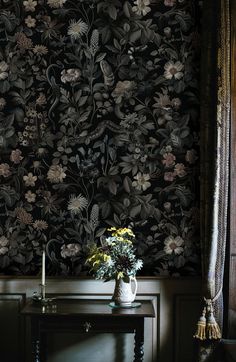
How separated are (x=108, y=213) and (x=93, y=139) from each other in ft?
1.43

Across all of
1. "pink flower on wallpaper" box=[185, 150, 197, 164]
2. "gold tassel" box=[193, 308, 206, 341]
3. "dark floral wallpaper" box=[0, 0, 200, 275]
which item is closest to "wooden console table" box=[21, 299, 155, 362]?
"gold tassel" box=[193, 308, 206, 341]

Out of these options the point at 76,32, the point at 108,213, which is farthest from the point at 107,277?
the point at 76,32

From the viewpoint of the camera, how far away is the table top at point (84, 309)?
2910mm

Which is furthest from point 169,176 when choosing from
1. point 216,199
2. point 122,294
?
point 122,294

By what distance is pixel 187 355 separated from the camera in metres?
3.34

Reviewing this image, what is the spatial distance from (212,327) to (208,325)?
0.08ft

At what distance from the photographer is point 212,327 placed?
3037mm

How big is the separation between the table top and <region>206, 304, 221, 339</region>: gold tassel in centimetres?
30

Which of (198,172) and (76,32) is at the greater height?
(76,32)

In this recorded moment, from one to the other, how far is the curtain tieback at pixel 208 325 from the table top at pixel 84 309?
0.87 feet

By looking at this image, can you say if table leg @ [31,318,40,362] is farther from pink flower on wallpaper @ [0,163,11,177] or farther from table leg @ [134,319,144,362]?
pink flower on wallpaper @ [0,163,11,177]

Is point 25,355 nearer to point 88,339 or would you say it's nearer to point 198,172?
point 88,339

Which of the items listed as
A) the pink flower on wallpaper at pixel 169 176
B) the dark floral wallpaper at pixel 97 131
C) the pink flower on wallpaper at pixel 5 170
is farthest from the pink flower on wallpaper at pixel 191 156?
the pink flower on wallpaper at pixel 5 170

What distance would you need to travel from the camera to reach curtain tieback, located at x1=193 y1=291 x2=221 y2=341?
3033mm
